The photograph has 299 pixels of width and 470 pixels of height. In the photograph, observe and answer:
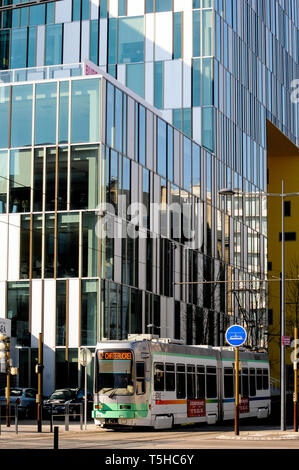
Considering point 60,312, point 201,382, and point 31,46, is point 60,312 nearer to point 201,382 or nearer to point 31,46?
→ point 201,382

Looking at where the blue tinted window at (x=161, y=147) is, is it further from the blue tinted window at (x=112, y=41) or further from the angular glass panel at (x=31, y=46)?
the angular glass panel at (x=31, y=46)

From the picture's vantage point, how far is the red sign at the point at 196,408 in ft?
121

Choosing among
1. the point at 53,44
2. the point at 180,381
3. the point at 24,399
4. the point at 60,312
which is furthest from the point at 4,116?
the point at 180,381

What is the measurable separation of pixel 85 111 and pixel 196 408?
18415 millimetres

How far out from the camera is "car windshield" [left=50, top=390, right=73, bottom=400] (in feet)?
146

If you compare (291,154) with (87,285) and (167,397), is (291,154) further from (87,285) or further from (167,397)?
(167,397)

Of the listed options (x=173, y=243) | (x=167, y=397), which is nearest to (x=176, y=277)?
(x=173, y=243)

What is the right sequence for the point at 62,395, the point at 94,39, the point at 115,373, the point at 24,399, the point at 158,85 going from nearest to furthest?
the point at 115,373 → the point at 24,399 → the point at 62,395 → the point at 158,85 → the point at 94,39

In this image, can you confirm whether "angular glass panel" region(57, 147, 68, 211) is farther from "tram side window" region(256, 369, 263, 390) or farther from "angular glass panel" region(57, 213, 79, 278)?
"tram side window" region(256, 369, 263, 390)

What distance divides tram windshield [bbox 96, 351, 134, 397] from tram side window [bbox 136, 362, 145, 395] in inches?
8.8

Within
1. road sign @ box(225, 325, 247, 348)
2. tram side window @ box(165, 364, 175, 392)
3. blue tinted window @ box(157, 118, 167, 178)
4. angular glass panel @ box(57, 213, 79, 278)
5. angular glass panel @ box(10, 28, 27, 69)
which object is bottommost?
tram side window @ box(165, 364, 175, 392)

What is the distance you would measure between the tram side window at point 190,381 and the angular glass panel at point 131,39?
113 feet

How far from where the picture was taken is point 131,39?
67.0m

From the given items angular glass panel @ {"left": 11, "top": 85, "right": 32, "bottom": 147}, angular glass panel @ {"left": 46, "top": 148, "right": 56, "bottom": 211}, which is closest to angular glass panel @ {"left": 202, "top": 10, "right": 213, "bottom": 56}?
angular glass panel @ {"left": 11, "top": 85, "right": 32, "bottom": 147}
